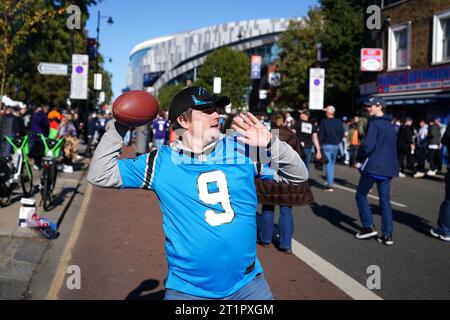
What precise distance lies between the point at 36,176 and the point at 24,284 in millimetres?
8535

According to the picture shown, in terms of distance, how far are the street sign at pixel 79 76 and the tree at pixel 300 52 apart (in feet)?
78.9

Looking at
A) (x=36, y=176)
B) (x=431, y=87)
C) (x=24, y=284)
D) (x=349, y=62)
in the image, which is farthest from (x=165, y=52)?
(x=24, y=284)

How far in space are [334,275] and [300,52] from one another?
1409 inches

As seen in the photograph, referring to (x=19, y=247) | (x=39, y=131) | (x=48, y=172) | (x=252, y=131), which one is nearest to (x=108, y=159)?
(x=252, y=131)

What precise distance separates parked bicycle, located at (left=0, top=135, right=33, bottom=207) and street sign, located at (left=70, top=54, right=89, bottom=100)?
781 centimetres

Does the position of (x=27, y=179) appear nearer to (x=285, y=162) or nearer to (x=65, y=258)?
(x=65, y=258)

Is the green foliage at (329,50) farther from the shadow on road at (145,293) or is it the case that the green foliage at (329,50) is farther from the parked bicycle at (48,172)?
the shadow on road at (145,293)

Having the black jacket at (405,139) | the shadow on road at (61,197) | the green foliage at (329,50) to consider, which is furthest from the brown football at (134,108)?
the green foliage at (329,50)

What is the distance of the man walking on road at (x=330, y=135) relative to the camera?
12211 millimetres

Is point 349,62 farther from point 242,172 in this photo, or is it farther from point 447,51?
point 242,172

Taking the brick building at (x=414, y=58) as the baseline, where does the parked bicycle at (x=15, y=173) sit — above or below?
below

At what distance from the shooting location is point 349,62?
115 feet

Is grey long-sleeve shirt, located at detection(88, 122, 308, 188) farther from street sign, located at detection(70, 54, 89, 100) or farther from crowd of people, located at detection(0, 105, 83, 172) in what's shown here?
street sign, located at detection(70, 54, 89, 100)
